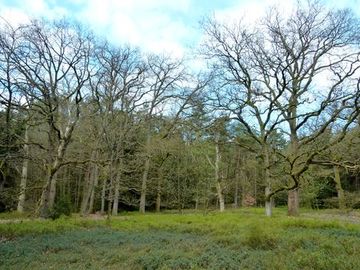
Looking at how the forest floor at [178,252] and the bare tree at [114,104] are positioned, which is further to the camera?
the bare tree at [114,104]

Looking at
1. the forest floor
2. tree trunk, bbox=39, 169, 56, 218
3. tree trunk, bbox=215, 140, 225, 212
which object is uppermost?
tree trunk, bbox=215, 140, 225, 212

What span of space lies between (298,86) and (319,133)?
3.62 meters

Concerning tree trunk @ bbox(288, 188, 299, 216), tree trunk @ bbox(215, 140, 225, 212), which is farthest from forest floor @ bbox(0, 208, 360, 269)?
tree trunk @ bbox(215, 140, 225, 212)

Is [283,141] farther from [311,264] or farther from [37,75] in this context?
[311,264]

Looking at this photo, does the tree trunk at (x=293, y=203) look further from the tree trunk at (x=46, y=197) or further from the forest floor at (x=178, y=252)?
the tree trunk at (x=46, y=197)

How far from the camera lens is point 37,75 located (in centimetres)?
1947

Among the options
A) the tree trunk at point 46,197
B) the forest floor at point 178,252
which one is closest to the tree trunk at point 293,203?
the forest floor at point 178,252

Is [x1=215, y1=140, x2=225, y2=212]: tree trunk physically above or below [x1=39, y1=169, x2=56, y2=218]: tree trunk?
above

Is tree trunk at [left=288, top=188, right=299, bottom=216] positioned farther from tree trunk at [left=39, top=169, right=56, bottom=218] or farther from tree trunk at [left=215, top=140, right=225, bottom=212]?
tree trunk at [left=39, top=169, right=56, bottom=218]

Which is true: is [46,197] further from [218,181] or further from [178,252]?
[218,181]

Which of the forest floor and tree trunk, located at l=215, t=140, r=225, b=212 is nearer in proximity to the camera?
the forest floor

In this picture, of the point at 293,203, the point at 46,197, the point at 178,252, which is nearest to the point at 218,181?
the point at 293,203

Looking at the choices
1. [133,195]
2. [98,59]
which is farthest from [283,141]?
[98,59]

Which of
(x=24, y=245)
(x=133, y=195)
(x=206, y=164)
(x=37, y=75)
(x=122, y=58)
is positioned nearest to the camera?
(x=24, y=245)
